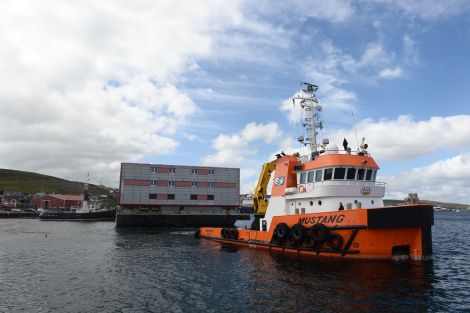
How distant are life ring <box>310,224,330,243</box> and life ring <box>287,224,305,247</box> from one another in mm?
773

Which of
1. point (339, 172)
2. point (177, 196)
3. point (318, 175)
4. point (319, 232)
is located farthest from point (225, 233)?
point (177, 196)

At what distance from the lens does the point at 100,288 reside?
1471 cm

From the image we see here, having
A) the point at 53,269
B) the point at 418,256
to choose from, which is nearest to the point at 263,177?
the point at 418,256

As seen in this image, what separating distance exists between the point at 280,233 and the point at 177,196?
38.8m

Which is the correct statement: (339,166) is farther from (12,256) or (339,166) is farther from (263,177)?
(12,256)

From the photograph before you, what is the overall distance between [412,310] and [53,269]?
17.6 m

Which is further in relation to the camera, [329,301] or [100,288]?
[100,288]

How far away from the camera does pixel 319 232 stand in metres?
19.6

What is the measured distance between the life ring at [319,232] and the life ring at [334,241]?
0.28 meters

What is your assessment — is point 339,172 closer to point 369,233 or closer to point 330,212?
point 330,212

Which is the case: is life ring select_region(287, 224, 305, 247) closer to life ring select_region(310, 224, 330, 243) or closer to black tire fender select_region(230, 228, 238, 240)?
life ring select_region(310, 224, 330, 243)

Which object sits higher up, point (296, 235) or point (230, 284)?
point (296, 235)

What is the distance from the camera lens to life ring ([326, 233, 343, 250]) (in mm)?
18656

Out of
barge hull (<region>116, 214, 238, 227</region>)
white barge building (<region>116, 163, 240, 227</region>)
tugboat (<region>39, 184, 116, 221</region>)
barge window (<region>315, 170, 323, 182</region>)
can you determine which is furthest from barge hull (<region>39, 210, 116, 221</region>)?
barge window (<region>315, 170, 323, 182</region>)
